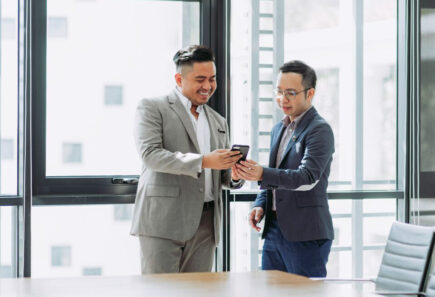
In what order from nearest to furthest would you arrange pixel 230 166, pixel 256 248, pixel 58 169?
pixel 230 166 → pixel 58 169 → pixel 256 248

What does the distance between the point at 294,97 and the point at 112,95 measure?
4.56 feet

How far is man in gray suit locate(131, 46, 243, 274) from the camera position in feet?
13.2

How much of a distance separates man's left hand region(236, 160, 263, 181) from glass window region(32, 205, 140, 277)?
3.99 feet

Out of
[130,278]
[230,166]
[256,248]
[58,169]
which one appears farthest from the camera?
[256,248]

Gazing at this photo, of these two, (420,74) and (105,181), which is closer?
(105,181)

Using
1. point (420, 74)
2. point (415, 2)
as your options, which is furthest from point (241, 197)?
point (415, 2)

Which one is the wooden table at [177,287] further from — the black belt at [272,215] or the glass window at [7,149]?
the glass window at [7,149]

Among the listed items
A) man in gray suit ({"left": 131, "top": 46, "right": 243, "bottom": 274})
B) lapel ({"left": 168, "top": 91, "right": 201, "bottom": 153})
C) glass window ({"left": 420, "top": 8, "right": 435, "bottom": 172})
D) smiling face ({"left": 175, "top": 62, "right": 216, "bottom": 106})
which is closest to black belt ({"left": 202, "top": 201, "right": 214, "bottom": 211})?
man in gray suit ({"left": 131, "top": 46, "right": 243, "bottom": 274})

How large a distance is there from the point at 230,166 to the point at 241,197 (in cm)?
113

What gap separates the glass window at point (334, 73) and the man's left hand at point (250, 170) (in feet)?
3.25

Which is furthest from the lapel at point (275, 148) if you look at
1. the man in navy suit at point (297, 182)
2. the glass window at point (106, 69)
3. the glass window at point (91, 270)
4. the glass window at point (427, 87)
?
the glass window at point (427, 87)

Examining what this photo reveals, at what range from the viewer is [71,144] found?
4836 mm

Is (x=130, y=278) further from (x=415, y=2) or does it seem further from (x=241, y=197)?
(x=415, y=2)

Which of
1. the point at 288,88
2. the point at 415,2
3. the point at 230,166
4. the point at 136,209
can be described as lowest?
the point at 136,209
